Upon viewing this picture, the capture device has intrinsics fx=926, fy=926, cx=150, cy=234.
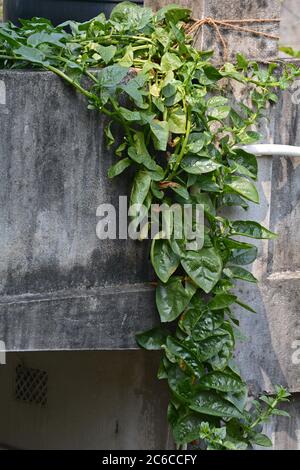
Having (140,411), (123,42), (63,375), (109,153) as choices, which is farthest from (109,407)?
(123,42)

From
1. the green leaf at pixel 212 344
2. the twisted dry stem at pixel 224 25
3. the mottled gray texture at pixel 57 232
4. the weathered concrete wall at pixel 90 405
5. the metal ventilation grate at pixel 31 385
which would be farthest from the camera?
the metal ventilation grate at pixel 31 385

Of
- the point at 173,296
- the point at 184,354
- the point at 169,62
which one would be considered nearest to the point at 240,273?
the point at 173,296

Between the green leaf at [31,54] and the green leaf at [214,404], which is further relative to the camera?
the green leaf at [214,404]

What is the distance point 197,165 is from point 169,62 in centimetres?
42

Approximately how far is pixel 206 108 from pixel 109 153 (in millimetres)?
432

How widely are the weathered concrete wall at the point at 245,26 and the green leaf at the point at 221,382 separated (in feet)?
4.38

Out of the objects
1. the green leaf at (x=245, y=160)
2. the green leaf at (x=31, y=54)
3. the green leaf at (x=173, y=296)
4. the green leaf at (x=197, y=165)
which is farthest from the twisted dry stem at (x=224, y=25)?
the green leaf at (x=173, y=296)

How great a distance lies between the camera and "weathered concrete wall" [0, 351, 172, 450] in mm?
4043

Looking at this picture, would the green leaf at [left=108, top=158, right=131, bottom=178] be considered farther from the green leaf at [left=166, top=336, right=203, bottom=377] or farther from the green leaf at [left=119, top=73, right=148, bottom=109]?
the green leaf at [left=166, top=336, right=203, bottom=377]

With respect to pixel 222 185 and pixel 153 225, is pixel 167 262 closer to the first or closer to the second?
pixel 153 225

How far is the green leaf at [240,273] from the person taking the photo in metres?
3.76

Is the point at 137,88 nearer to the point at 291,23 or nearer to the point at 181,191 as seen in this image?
the point at 181,191

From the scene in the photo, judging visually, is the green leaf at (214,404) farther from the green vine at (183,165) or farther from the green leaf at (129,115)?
the green leaf at (129,115)

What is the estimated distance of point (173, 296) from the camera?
3.72 m
